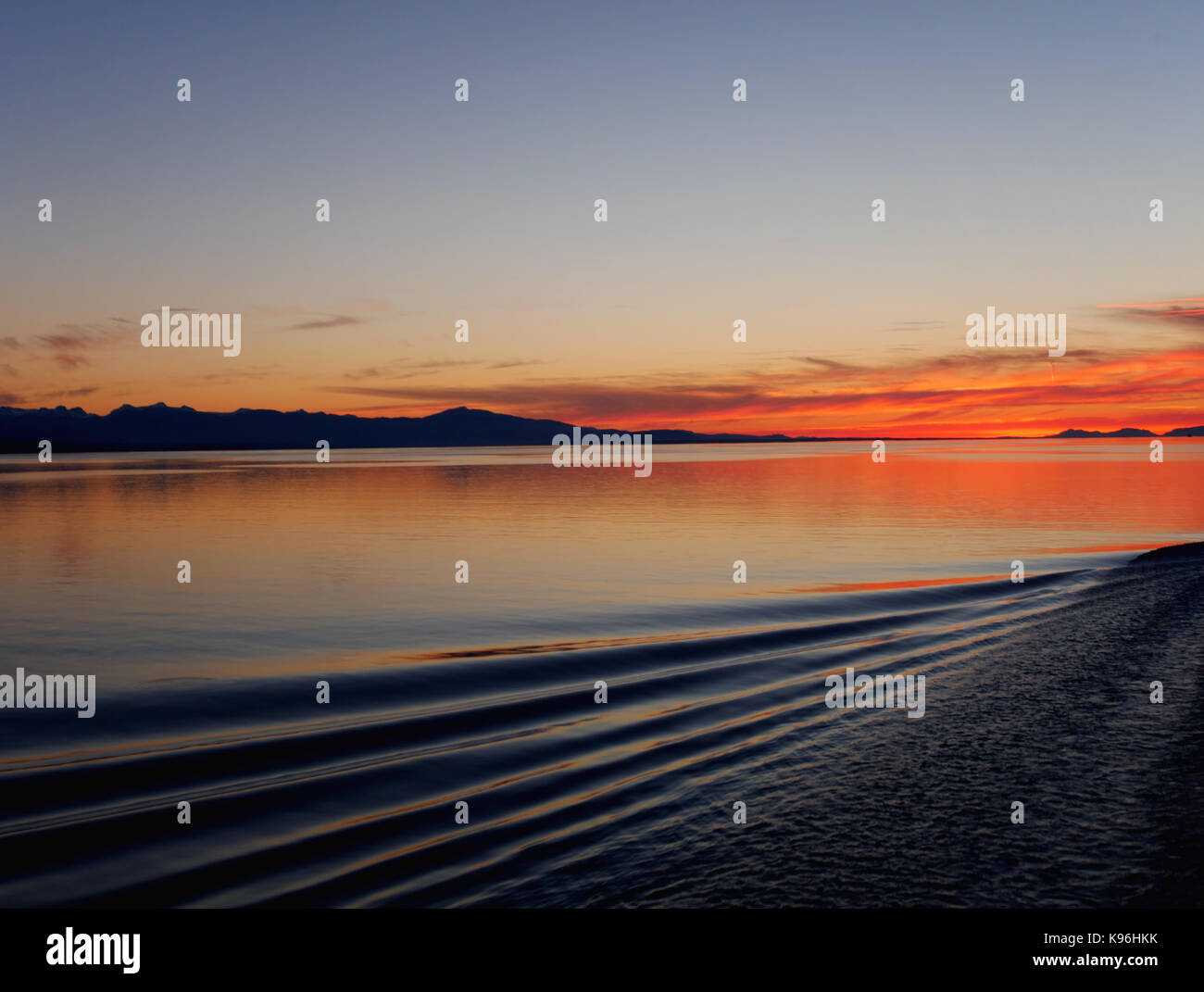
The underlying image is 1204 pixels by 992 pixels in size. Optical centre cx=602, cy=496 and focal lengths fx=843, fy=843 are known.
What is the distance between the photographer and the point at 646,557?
33000 millimetres

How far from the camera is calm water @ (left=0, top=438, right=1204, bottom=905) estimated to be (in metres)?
9.12

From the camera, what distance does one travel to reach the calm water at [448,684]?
912 cm

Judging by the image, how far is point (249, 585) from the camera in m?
27.0

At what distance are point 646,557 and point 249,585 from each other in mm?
14373

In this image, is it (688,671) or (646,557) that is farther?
(646,557)

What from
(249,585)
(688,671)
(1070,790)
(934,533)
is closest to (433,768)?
(688,671)

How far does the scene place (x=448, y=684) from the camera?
53.2ft

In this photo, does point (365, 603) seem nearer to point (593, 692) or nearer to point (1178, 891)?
point (593, 692)
